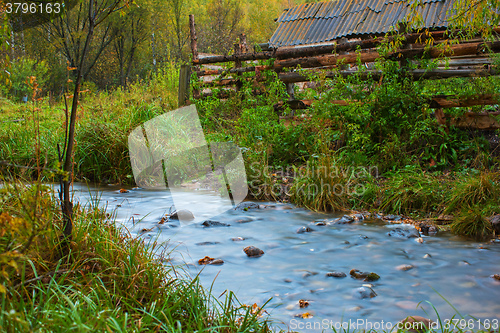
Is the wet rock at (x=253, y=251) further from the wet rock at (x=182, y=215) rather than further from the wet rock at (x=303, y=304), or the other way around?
the wet rock at (x=182, y=215)

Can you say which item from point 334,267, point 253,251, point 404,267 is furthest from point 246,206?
point 404,267

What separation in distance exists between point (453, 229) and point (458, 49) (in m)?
3.52

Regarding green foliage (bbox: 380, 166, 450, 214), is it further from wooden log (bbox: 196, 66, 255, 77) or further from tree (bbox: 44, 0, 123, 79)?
tree (bbox: 44, 0, 123, 79)

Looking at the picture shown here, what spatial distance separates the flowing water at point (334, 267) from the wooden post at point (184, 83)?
18.9 feet

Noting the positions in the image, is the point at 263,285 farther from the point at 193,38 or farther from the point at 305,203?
the point at 193,38

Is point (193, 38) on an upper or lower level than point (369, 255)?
upper

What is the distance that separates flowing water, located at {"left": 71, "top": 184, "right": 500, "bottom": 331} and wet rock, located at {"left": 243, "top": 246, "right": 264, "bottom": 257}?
51 mm

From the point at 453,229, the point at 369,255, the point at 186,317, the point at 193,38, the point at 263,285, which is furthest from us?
the point at 193,38

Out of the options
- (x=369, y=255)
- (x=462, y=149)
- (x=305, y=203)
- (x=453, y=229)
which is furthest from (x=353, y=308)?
(x=462, y=149)

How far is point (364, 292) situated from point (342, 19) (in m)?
14.0

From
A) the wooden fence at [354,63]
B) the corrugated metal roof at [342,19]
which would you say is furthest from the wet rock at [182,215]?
the corrugated metal roof at [342,19]

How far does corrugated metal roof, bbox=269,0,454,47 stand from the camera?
44.2ft

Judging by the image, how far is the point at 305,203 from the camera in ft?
18.3

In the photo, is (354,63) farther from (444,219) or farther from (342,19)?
(342,19)
